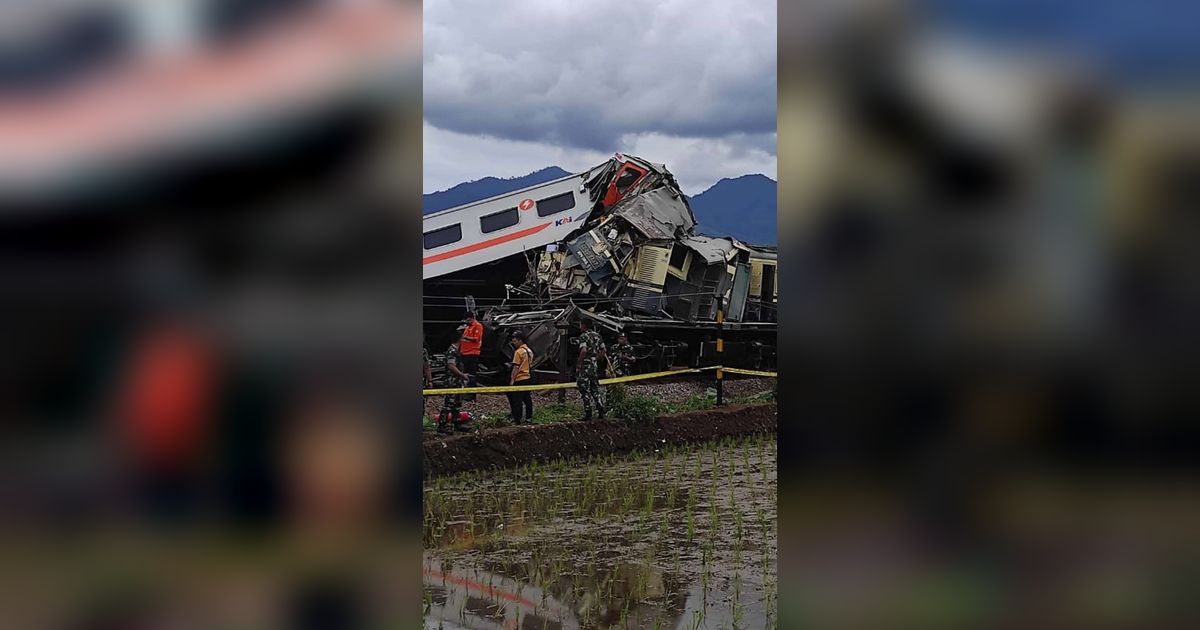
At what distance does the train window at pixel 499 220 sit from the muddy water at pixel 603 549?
12.7 ft

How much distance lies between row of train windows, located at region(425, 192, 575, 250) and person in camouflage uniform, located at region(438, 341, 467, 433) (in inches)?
76.0

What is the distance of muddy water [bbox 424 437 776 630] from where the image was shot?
441cm

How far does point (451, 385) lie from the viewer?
1080cm

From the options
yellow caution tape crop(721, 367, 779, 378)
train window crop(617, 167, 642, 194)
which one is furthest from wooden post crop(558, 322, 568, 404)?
train window crop(617, 167, 642, 194)

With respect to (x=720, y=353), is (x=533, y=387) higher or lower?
lower

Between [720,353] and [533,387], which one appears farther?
[720,353]

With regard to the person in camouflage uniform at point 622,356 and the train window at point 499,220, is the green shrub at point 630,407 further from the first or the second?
the train window at point 499,220

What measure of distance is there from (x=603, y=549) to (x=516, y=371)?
553 centimetres

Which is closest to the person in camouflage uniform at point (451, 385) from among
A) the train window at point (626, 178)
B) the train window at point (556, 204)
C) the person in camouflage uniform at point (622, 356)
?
the person in camouflage uniform at point (622, 356)
